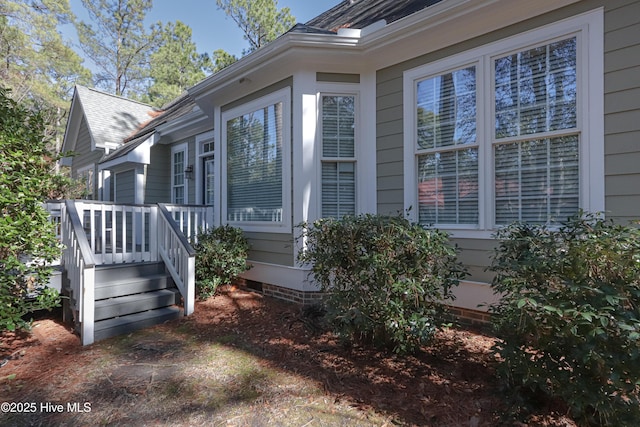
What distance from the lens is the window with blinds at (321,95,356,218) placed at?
493 centimetres

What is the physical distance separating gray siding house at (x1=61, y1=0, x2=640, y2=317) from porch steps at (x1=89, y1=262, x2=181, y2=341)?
4.89 feet

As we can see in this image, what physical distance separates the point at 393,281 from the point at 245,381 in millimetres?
1537

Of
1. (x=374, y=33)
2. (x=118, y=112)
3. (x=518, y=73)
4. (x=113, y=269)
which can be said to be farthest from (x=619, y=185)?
(x=118, y=112)

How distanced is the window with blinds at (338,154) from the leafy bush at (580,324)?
2.89 meters

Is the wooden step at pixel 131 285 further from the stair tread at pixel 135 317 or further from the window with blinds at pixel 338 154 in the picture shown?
the window with blinds at pixel 338 154

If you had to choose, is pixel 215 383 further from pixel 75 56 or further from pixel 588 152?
pixel 75 56

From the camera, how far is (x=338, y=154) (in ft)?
16.2

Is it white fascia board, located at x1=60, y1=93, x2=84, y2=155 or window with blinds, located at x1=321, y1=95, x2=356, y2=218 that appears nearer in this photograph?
window with blinds, located at x1=321, y1=95, x2=356, y2=218

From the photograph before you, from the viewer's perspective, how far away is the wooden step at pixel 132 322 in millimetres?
3744

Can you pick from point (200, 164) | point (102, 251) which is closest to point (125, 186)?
point (200, 164)

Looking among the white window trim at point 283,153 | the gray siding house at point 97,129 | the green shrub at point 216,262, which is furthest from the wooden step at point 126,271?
the gray siding house at point 97,129

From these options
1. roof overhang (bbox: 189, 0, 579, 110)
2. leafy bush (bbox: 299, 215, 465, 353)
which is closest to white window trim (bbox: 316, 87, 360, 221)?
roof overhang (bbox: 189, 0, 579, 110)

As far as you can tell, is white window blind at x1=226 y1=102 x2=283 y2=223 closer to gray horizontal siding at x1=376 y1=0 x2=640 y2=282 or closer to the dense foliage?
the dense foliage

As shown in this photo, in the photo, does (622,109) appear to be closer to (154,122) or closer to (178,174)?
(178,174)
